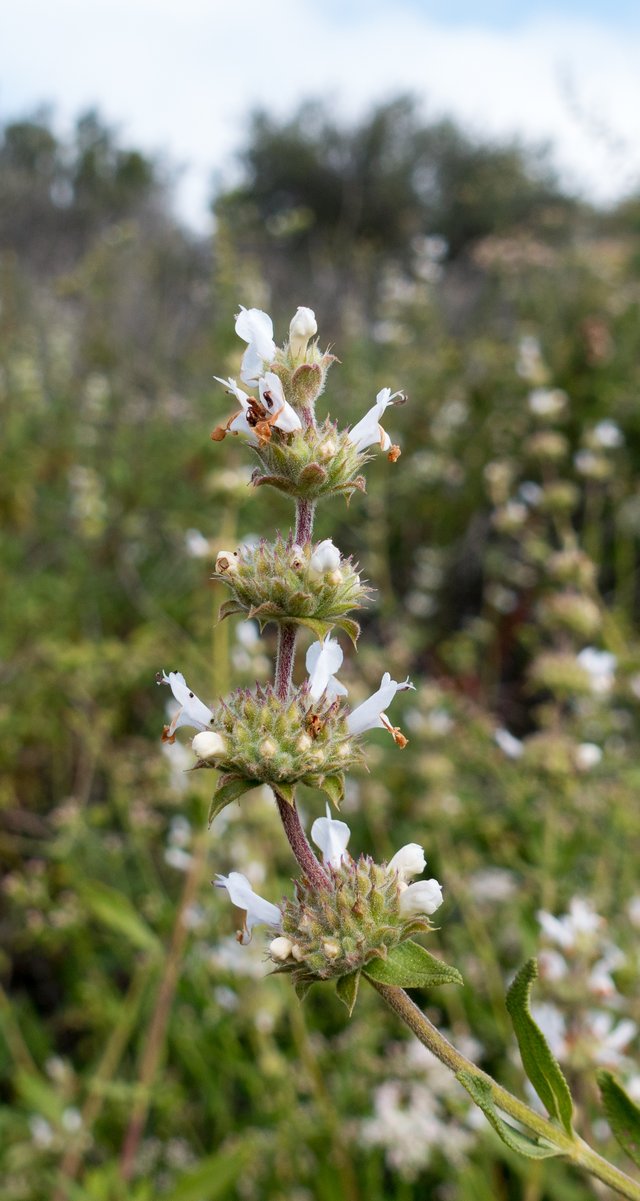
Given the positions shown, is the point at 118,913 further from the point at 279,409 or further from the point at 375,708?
the point at 279,409

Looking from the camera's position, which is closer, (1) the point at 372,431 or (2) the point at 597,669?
(1) the point at 372,431

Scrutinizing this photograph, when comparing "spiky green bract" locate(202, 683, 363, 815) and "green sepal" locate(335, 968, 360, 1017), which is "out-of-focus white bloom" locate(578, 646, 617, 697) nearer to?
"spiky green bract" locate(202, 683, 363, 815)

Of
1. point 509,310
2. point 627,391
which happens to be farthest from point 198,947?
point 509,310

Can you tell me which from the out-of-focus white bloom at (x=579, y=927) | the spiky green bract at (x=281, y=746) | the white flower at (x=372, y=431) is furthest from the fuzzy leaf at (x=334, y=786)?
the out-of-focus white bloom at (x=579, y=927)

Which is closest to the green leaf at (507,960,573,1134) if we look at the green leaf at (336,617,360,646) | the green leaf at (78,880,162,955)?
the green leaf at (336,617,360,646)

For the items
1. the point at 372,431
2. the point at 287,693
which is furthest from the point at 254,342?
the point at 287,693

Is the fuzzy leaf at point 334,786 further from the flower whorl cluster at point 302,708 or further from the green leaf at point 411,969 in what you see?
the green leaf at point 411,969

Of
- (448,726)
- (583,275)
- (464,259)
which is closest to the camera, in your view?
(448,726)

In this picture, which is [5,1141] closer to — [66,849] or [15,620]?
[66,849]
